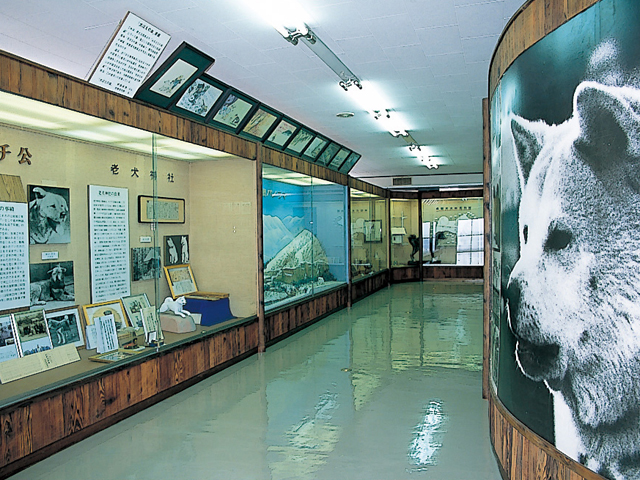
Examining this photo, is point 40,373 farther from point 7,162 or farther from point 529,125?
point 529,125

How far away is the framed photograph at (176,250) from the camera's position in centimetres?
577

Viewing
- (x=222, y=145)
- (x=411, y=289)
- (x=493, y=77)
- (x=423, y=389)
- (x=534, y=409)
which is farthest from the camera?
(x=411, y=289)

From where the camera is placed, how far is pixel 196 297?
6.06 meters

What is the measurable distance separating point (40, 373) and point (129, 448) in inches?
33.2

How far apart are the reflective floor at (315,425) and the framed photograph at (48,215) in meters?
1.58

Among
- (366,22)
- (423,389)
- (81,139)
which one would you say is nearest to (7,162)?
(81,139)

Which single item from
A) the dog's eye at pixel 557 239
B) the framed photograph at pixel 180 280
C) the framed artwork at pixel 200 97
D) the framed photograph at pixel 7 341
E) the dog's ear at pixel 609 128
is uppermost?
the framed artwork at pixel 200 97

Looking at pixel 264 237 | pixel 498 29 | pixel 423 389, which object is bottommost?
pixel 423 389

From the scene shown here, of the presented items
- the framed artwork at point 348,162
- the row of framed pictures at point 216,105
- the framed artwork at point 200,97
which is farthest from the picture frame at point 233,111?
the framed artwork at point 348,162

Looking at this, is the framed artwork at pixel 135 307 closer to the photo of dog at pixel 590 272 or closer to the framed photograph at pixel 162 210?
the framed photograph at pixel 162 210

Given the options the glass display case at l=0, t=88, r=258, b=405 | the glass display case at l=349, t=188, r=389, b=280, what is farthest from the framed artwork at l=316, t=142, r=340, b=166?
the glass display case at l=0, t=88, r=258, b=405

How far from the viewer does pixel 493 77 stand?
3.62 meters

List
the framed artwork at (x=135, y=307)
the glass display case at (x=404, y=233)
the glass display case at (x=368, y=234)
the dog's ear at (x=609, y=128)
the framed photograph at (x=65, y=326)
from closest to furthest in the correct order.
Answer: the dog's ear at (x=609, y=128) < the framed photograph at (x=65, y=326) < the framed artwork at (x=135, y=307) < the glass display case at (x=368, y=234) < the glass display case at (x=404, y=233)

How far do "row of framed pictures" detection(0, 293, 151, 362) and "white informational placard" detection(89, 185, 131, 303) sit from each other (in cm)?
11
